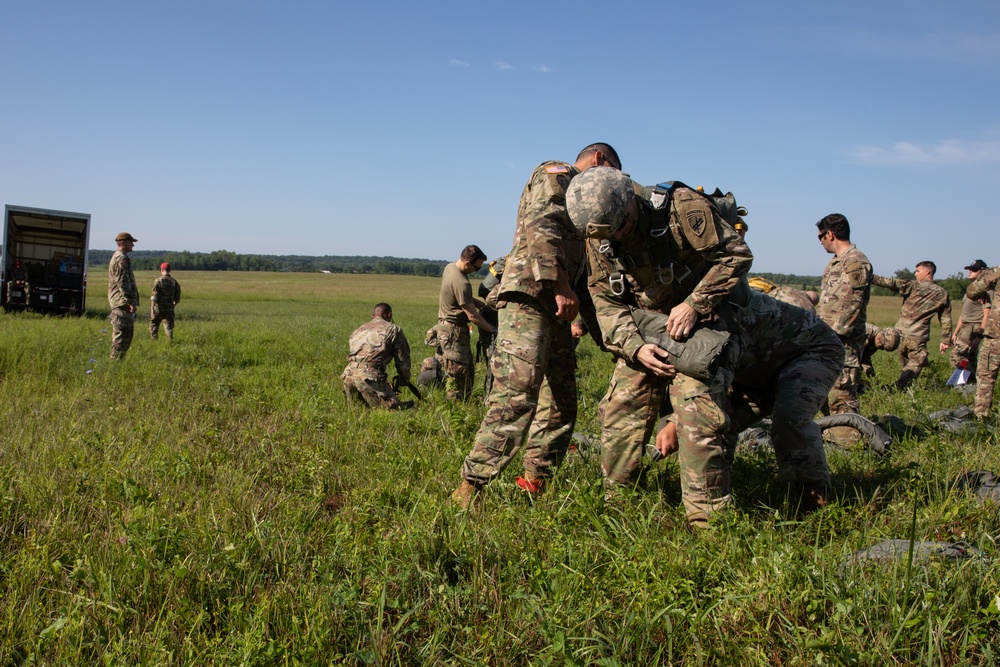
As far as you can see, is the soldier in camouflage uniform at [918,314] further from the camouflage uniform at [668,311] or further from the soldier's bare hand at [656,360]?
the soldier's bare hand at [656,360]

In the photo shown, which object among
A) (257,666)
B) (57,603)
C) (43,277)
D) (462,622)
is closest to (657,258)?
(462,622)

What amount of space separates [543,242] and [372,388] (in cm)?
338

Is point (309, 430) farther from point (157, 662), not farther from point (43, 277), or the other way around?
point (43, 277)

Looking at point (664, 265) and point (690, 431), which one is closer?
point (690, 431)

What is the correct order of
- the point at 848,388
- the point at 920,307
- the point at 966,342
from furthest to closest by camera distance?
the point at 920,307 → the point at 966,342 → the point at 848,388

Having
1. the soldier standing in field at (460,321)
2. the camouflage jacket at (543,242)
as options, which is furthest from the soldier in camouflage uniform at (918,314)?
the camouflage jacket at (543,242)

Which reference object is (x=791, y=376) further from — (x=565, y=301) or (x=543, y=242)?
(x=543, y=242)

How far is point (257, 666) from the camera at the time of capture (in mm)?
2498

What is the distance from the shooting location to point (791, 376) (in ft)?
13.2

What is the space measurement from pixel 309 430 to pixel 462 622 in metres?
3.33

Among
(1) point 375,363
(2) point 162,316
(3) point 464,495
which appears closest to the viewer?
(3) point 464,495

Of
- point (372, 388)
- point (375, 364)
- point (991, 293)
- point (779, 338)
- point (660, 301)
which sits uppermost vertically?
point (991, 293)

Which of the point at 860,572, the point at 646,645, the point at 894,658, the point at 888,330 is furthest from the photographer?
the point at 888,330

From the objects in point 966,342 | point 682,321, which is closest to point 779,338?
point 682,321
